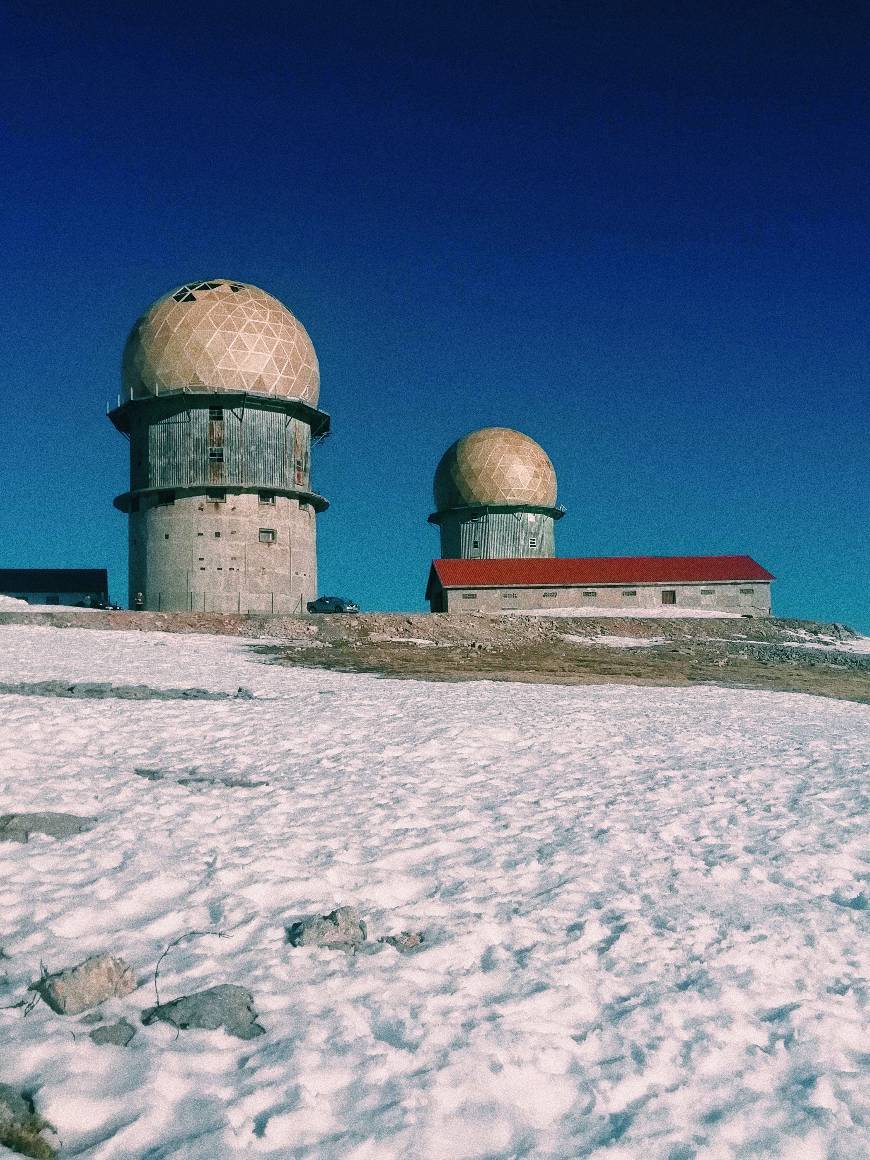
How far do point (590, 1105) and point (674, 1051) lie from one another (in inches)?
→ 24.7

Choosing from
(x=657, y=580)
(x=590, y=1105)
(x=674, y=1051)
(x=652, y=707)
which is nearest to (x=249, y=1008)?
(x=590, y=1105)

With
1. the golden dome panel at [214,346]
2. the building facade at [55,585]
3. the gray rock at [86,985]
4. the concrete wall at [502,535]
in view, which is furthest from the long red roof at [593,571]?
Answer: the gray rock at [86,985]

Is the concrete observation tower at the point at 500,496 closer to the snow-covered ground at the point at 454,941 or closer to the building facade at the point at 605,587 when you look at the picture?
the building facade at the point at 605,587

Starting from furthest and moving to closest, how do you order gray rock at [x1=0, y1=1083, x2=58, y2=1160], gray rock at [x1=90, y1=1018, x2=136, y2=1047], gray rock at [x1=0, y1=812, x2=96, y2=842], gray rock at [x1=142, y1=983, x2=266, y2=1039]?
gray rock at [x1=0, y1=812, x2=96, y2=842] < gray rock at [x1=142, y1=983, x2=266, y2=1039] < gray rock at [x1=90, y1=1018, x2=136, y2=1047] < gray rock at [x1=0, y1=1083, x2=58, y2=1160]

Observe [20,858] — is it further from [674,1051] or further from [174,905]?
[674,1051]

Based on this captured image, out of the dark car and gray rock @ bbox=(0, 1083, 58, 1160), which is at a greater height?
the dark car

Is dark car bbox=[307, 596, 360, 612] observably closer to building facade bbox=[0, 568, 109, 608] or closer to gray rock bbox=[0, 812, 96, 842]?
building facade bbox=[0, 568, 109, 608]

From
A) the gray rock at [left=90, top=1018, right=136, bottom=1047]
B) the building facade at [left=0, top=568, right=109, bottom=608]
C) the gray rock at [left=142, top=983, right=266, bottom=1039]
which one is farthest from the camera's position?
the building facade at [left=0, top=568, right=109, bottom=608]

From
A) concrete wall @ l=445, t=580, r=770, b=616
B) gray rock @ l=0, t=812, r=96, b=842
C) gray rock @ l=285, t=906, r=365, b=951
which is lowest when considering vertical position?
gray rock @ l=285, t=906, r=365, b=951

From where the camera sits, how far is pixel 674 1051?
4.14 m

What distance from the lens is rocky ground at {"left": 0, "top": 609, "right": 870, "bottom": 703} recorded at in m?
21.7

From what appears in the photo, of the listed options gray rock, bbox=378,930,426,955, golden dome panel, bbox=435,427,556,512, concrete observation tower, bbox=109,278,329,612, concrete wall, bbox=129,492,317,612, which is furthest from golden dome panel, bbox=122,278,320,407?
gray rock, bbox=378,930,426,955

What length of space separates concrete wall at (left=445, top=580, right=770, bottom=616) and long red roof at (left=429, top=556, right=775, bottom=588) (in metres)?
0.33

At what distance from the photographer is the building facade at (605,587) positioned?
152ft
